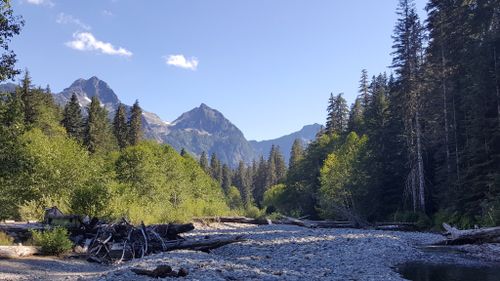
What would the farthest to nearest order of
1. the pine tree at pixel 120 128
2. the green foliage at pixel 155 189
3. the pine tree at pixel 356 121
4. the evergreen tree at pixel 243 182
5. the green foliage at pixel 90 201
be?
the evergreen tree at pixel 243 182 → the pine tree at pixel 120 128 → the pine tree at pixel 356 121 → the green foliage at pixel 155 189 → the green foliage at pixel 90 201

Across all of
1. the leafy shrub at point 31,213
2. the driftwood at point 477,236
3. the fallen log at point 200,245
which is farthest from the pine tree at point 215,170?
the driftwood at point 477,236

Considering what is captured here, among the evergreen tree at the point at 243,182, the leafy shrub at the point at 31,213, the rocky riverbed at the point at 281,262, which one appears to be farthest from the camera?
the evergreen tree at the point at 243,182

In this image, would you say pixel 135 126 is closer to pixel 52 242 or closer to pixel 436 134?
pixel 436 134

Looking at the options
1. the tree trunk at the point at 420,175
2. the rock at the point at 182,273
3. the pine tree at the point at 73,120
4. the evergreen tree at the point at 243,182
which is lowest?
the rock at the point at 182,273

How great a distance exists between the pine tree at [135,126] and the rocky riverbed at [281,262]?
57.4 meters

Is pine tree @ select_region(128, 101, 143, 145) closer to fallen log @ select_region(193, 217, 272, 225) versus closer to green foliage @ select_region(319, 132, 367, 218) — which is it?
green foliage @ select_region(319, 132, 367, 218)

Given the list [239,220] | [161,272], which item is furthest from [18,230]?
[239,220]

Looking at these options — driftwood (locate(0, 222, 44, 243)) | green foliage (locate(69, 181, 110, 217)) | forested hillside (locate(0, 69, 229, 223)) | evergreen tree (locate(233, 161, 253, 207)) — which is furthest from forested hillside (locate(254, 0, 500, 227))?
evergreen tree (locate(233, 161, 253, 207))

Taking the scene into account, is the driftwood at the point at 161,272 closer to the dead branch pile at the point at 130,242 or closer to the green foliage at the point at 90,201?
the dead branch pile at the point at 130,242

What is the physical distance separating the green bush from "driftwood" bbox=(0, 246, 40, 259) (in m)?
0.38

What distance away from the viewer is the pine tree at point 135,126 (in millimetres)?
75438

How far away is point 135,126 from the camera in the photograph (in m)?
76.6

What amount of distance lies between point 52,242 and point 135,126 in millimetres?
63357

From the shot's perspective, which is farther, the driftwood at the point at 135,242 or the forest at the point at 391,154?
the forest at the point at 391,154
